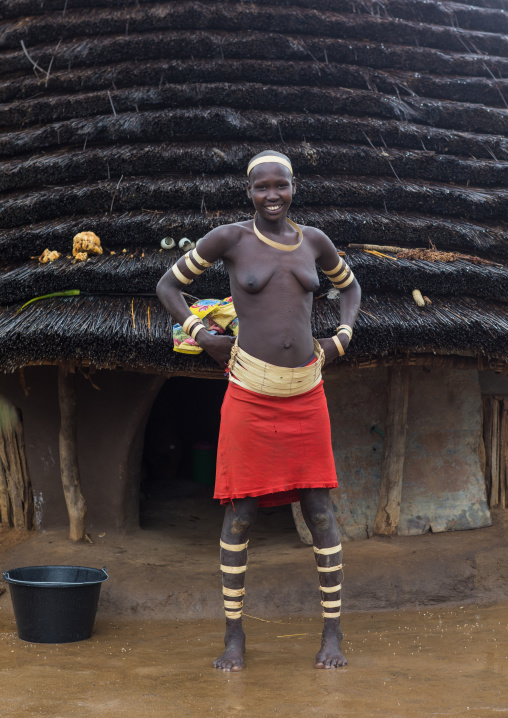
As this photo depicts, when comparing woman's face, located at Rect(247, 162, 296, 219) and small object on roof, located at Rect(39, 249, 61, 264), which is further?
small object on roof, located at Rect(39, 249, 61, 264)

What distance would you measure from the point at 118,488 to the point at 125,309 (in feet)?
4.48

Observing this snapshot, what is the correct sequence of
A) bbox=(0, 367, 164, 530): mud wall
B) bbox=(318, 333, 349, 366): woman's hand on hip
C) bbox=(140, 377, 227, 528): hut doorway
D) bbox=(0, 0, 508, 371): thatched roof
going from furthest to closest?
bbox=(140, 377, 227, 528): hut doorway < bbox=(0, 367, 164, 530): mud wall < bbox=(0, 0, 508, 371): thatched roof < bbox=(318, 333, 349, 366): woman's hand on hip

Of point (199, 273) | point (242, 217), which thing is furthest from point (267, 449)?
point (242, 217)

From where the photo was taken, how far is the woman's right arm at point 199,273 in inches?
133

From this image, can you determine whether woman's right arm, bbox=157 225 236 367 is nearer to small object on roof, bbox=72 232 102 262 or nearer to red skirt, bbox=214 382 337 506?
red skirt, bbox=214 382 337 506

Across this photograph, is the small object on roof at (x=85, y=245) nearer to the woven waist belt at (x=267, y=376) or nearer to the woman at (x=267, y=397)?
the woman at (x=267, y=397)

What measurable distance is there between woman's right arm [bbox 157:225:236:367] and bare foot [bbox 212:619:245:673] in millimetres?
1188

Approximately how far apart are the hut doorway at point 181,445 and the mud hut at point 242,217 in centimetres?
173

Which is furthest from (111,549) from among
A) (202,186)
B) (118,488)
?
(202,186)

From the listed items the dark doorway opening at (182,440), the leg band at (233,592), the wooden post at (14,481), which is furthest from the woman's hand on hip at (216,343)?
the dark doorway opening at (182,440)

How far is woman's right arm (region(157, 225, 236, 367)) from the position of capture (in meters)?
3.39

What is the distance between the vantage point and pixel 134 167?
497 centimetres

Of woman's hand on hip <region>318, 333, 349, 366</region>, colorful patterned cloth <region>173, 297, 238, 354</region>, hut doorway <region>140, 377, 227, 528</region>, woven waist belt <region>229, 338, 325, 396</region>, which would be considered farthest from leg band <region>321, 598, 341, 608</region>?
hut doorway <region>140, 377, 227, 528</region>

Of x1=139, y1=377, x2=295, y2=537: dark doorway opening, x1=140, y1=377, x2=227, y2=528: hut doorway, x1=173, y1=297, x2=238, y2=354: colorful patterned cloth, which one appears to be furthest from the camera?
x1=140, y1=377, x2=227, y2=528: hut doorway
